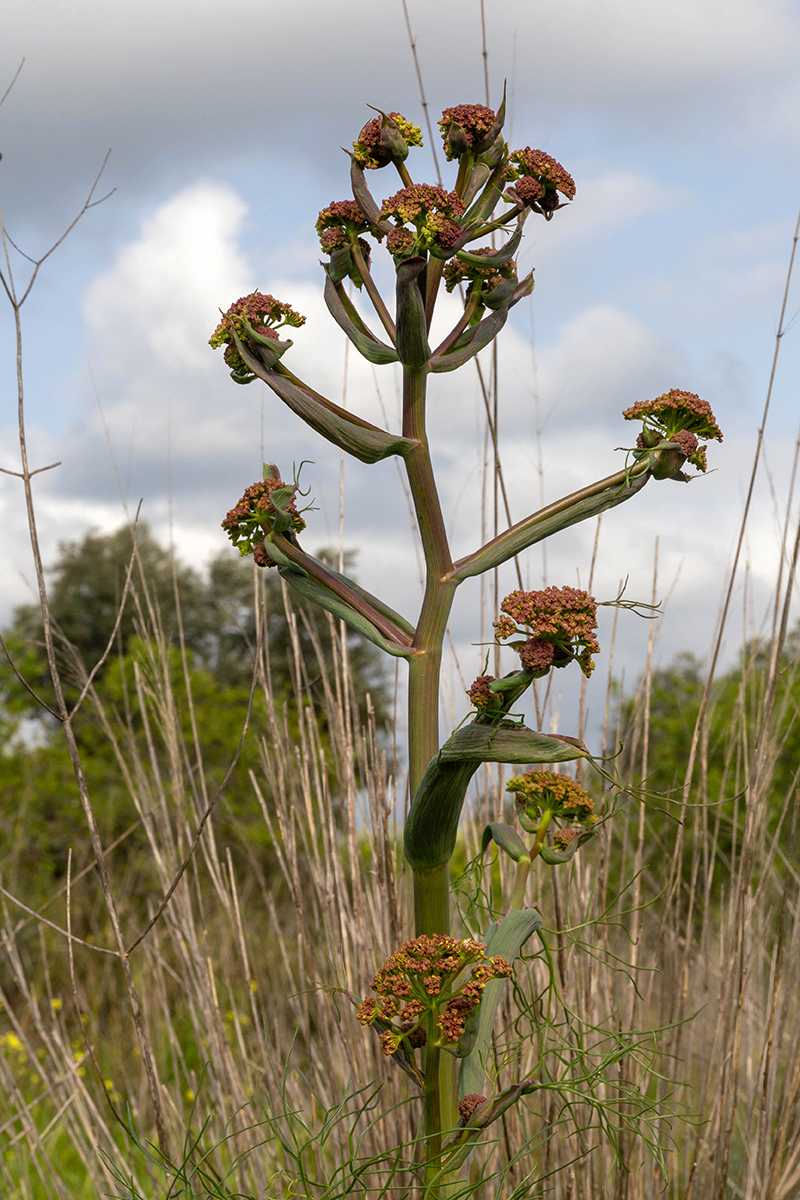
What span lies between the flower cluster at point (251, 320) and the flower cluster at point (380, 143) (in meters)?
0.18

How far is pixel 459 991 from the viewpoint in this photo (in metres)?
0.97

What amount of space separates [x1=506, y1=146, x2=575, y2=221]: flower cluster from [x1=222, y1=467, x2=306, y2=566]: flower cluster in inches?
16.0

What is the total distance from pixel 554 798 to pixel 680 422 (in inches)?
16.5

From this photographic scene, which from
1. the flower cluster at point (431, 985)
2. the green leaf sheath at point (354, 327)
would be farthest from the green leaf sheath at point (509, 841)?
the green leaf sheath at point (354, 327)

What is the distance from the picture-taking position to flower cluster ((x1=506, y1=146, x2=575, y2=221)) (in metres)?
1.13

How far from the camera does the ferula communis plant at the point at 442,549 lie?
96 centimetres

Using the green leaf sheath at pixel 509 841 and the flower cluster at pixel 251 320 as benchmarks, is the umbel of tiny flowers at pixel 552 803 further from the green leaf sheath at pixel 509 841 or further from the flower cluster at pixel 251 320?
the flower cluster at pixel 251 320

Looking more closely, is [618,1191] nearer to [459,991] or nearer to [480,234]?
[459,991]

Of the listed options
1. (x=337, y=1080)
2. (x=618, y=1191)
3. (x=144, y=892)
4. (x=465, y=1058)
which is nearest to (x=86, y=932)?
(x=144, y=892)

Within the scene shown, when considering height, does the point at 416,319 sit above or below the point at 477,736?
above

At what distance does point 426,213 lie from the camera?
1.04 m

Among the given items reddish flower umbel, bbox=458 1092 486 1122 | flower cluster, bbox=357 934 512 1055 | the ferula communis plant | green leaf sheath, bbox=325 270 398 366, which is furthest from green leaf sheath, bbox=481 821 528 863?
green leaf sheath, bbox=325 270 398 366

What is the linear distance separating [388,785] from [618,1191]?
0.70 meters

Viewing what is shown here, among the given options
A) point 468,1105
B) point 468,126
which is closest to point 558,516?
point 468,126
